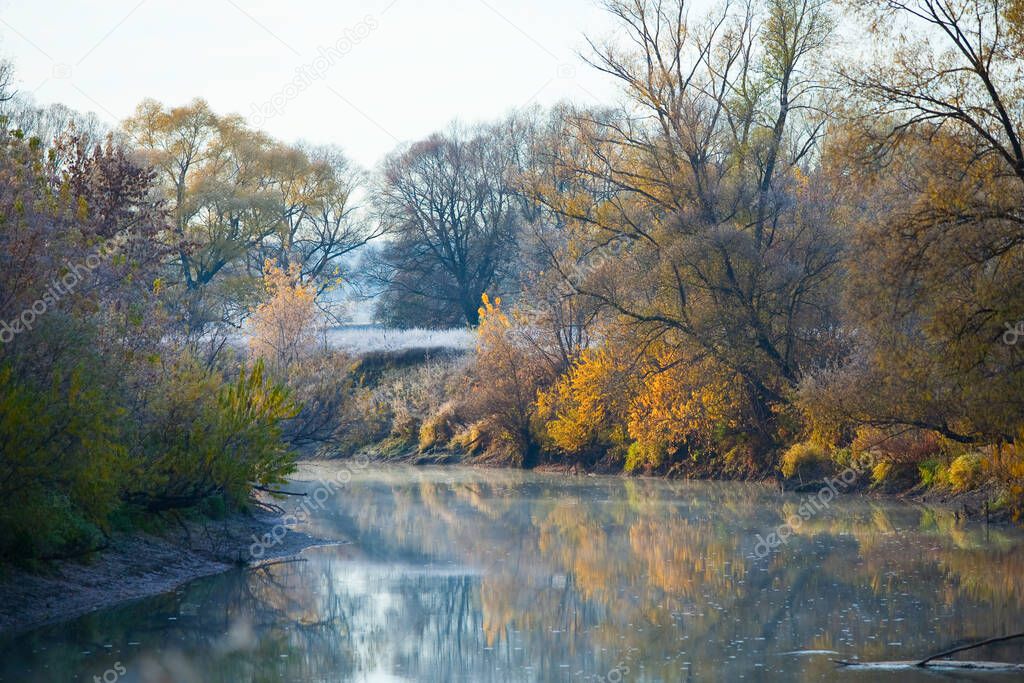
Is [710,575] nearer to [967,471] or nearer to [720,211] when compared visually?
[967,471]

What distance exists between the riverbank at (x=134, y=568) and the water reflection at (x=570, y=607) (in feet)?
1.13

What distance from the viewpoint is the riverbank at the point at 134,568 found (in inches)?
480

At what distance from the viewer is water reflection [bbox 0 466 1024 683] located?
1061cm

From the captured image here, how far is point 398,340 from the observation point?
48.9 m

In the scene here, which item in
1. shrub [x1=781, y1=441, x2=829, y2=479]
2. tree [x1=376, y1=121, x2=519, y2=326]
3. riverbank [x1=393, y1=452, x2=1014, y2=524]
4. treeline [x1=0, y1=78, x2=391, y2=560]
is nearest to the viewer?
treeline [x1=0, y1=78, x2=391, y2=560]

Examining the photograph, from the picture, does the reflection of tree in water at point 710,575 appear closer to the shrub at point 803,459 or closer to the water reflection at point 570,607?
the water reflection at point 570,607

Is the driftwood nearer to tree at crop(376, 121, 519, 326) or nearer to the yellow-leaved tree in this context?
the yellow-leaved tree

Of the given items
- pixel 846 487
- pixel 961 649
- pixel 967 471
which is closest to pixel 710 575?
pixel 961 649

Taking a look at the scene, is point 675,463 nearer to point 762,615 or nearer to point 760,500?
point 760,500

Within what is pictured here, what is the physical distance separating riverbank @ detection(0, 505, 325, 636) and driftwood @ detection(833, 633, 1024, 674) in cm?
783

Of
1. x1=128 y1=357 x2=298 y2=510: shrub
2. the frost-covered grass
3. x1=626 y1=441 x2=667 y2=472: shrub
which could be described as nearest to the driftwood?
x1=128 y1=357 x2=298 y2=510: shrub

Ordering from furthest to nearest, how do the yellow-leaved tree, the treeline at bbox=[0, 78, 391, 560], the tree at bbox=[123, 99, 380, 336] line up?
the tree at bbox=[123, 99, 380, 336], the yellow-leaved tree, the treeline at bbox=[0, 78, 391, 560]

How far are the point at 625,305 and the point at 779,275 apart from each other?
3.89 metres

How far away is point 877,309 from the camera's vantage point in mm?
19141
